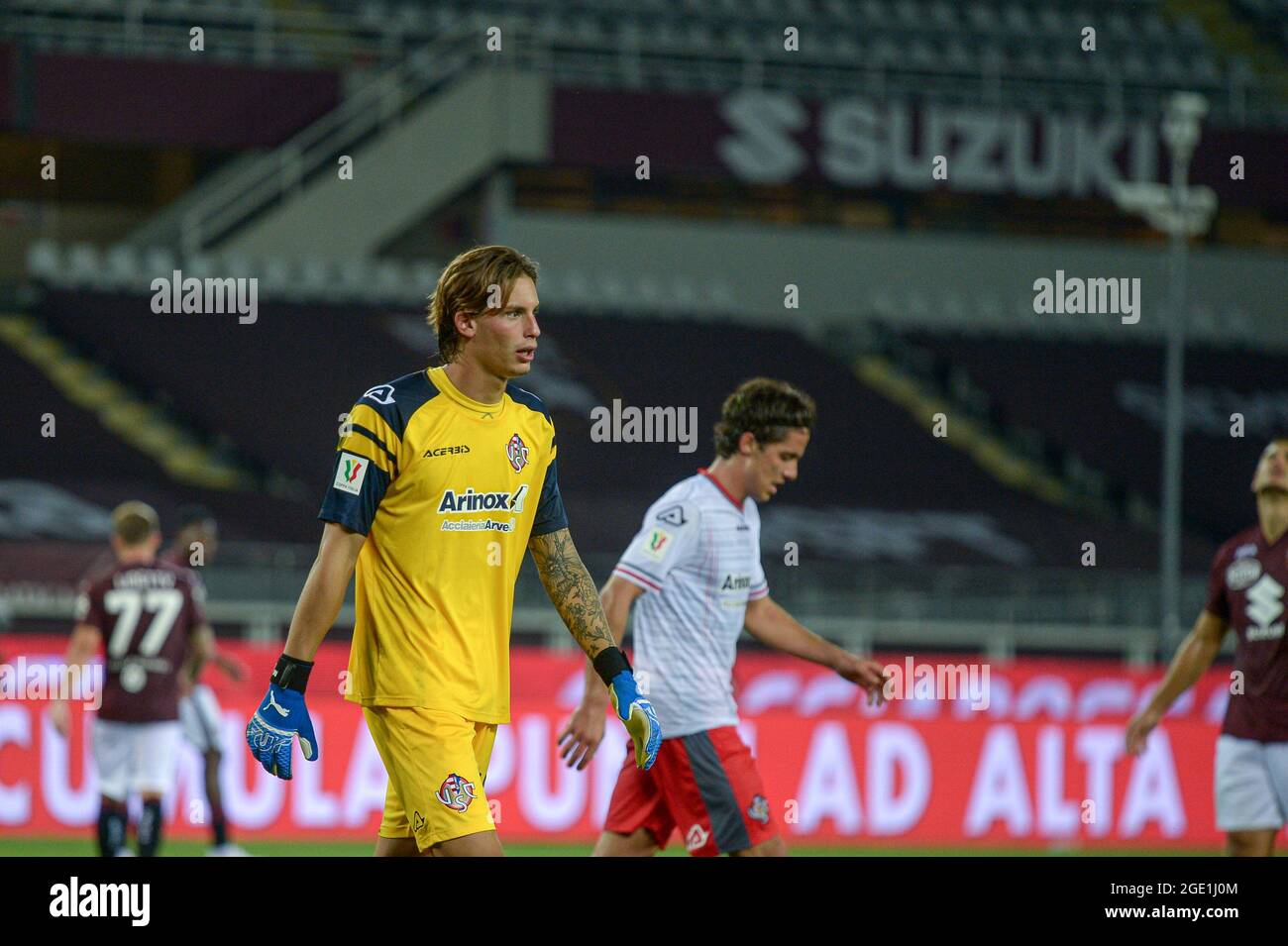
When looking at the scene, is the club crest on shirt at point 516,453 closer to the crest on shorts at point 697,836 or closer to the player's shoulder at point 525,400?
the player's shoulder at point 525,400

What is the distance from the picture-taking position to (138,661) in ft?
37.3

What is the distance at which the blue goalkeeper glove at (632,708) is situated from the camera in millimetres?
5965

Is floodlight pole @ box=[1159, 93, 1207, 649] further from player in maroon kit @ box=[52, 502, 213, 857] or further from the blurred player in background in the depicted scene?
player in maroon kit @ box=[52, 502, 213, 857]

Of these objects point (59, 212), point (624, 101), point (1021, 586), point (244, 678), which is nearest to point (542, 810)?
point (244, 678)

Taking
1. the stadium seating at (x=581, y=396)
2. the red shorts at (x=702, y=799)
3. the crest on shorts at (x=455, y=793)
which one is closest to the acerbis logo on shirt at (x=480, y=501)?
the crest on shorts at (x=455, y=793)

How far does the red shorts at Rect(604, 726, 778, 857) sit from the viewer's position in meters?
7.45

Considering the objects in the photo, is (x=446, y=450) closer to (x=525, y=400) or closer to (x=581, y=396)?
(x=525, y=400)

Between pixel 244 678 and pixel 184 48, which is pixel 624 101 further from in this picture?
pixel 244 678

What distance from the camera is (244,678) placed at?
1283 centimetres

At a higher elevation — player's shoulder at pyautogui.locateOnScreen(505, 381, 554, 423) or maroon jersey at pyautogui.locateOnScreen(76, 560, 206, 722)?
player's shoulder at pyautogui.locateOnScreen(505, 381, 554, 423)

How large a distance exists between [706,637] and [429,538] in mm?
2113

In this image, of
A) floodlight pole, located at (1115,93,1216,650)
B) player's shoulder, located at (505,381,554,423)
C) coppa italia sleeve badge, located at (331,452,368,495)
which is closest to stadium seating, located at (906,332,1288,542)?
floodlight pole, located at (1115,93,1216,650)

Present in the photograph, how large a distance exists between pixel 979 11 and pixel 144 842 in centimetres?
2244

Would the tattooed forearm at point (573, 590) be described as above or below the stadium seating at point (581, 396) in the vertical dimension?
below
